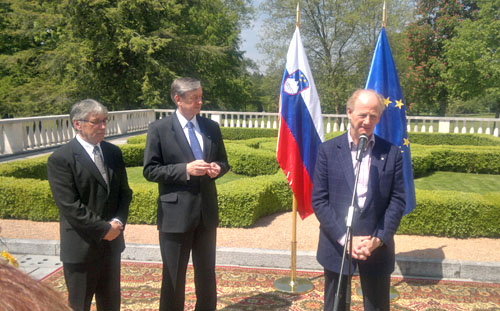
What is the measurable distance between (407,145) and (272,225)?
9.41 ft

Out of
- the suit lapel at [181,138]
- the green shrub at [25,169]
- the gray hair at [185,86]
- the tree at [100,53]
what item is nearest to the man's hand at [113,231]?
the suit lapel at [181,138]

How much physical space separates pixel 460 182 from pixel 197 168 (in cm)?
923

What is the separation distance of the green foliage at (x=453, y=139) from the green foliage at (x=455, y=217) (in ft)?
32.0

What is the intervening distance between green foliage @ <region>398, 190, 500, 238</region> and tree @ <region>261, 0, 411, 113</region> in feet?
93.3

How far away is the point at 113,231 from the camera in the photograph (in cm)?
329

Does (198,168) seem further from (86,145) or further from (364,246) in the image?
(364,246)

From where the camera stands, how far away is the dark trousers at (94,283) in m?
3.18

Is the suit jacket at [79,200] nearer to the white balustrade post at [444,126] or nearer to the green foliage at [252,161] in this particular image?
the green foliage at [252,161]

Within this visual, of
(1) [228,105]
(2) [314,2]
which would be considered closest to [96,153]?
(2) [314,2]

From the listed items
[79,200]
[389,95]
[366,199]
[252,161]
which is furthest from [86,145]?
[252,161]

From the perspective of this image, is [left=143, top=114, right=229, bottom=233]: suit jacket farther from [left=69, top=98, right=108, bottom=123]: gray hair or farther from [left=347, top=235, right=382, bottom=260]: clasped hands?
[left=347, top=235, right=382, bottom=260]: clasped hands

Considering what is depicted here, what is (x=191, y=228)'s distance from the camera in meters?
3.69

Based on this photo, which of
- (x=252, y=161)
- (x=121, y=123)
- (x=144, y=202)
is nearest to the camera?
(x=144, y=202)

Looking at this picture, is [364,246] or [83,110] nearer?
[364,246]
